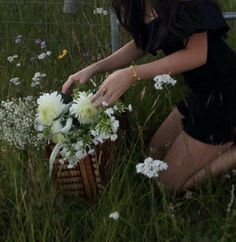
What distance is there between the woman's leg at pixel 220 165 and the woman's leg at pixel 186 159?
2 cm

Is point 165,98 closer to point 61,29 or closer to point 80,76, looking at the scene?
point 80,76

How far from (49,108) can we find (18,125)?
0.17 metres

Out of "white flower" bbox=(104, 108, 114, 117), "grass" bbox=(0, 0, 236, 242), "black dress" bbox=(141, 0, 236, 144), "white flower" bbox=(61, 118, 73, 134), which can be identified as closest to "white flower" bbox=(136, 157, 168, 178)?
"grass" bbox=(0, 0, 236, 242)

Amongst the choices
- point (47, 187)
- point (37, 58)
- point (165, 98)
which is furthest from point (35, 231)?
point (37, 58)

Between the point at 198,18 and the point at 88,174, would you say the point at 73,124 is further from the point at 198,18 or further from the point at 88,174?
the point at 198,18

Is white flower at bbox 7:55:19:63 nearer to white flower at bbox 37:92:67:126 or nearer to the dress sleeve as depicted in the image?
white flower at bbox 37:92:67:126

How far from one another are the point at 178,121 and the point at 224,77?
35 cm

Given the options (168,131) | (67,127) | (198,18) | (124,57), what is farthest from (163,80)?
(168,131)

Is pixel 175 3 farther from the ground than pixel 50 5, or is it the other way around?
pixel 175 3

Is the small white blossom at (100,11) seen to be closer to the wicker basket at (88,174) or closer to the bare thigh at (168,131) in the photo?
the bare thigh at (168,131)

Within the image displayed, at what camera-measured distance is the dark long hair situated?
2361mm

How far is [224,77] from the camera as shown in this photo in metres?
2.72

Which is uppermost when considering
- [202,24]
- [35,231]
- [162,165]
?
[202,24]

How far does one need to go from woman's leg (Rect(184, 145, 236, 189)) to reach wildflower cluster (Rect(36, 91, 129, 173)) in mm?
451
